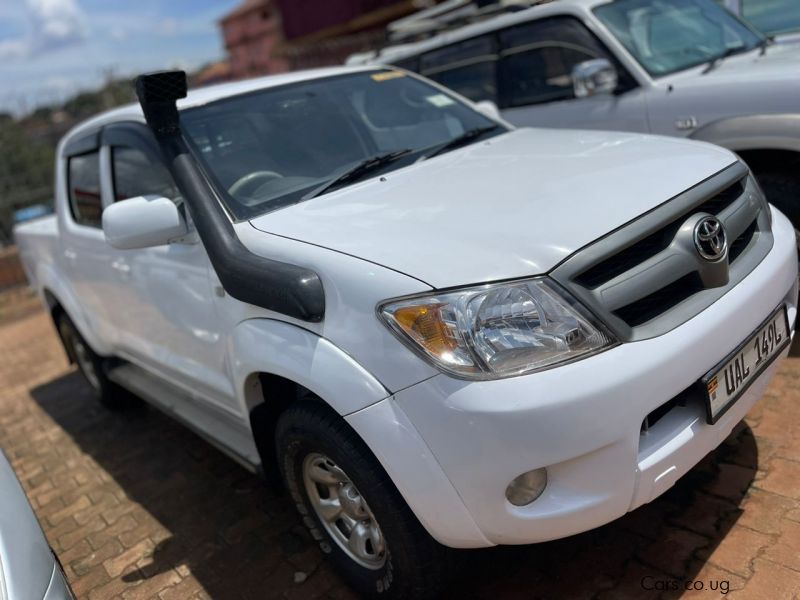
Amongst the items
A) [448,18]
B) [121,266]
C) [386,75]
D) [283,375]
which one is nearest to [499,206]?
[283,375]

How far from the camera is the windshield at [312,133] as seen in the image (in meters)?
2.71

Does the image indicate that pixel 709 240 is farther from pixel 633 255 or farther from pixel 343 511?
pixel 343 511

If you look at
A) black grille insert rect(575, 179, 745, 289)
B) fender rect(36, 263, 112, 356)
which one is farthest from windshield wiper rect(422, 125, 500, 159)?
fender rect(36, 263, 112, 356)

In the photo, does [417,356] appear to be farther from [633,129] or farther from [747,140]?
[633,129]

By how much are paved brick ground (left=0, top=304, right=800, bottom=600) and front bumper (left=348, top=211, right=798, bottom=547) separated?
526 millimetres

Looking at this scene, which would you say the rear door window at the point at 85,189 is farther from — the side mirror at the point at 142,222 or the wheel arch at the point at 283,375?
the wheel arch at the point at 283,375

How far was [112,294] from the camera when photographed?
3.71 metres

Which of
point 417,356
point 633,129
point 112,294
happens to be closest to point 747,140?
point 633,129

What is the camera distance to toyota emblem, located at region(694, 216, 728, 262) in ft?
6.77

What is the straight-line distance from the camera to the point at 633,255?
6.60 feet

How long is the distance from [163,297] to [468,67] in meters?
3.13

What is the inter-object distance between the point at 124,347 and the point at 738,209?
3.16 m

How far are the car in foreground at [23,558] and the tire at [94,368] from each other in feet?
8.69

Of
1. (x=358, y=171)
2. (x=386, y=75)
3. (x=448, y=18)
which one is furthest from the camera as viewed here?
(x=448, y=18)
